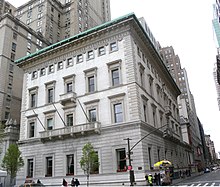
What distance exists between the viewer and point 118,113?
32.6 metres

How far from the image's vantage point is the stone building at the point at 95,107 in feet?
102

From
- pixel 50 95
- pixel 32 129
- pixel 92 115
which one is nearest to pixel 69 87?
pixel 50 95

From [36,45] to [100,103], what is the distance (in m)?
39.4

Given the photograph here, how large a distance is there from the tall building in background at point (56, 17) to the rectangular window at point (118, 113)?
5013 centimetres

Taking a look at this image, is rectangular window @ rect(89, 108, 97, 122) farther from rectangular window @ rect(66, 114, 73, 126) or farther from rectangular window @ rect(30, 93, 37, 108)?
rectangular window @ rect(30, 93, 37, 108)

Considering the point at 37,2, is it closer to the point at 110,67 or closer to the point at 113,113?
the point at 110,67

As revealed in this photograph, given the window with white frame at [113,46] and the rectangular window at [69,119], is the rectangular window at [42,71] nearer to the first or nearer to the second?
the rectangular window at [69,119]

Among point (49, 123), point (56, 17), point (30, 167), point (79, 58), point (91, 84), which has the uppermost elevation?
point (56, 17)

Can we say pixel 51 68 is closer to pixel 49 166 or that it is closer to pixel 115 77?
pixel 115 77

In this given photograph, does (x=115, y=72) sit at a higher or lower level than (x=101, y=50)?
lower

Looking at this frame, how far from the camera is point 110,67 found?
34875mm

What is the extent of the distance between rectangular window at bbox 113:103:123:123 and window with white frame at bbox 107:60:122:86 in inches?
128

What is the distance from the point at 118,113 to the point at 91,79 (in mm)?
7373

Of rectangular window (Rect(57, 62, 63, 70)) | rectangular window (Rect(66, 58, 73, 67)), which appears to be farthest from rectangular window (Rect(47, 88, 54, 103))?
rectangular window (Rect(66, 58, 73, 67))
